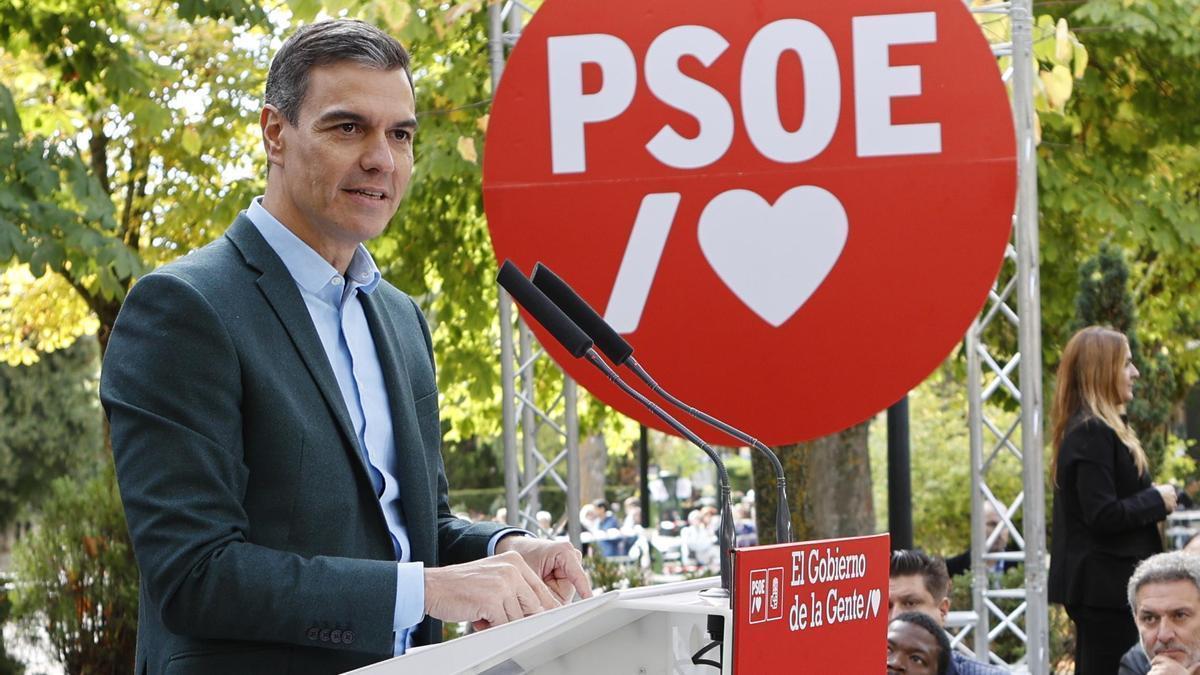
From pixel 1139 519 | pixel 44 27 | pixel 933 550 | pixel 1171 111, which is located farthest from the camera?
pixel 933 550

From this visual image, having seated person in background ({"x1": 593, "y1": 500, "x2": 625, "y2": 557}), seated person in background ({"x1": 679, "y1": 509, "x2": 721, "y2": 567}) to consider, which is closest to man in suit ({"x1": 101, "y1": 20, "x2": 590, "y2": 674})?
seated person in background ({"x1": 593, "y1": 500, "x2": 625, "y2": 557})

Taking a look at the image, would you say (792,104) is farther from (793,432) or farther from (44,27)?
(44,27)

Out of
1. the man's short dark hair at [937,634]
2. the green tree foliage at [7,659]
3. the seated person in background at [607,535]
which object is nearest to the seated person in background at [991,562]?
the man's short dark hair at [937,634]

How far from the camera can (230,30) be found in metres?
12.5

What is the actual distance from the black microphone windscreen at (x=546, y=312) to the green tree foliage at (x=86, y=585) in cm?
800

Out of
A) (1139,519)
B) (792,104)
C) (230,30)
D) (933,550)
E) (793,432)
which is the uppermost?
(230,30)

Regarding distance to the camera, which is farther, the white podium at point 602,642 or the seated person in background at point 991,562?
the seated person in background at point 991,562

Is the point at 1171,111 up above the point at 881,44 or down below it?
above

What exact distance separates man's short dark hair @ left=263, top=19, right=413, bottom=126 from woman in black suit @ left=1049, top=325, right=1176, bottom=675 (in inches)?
190

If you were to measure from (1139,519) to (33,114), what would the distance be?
25.9 feet

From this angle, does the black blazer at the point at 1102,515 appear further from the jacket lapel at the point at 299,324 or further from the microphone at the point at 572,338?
the jacket lapel at the point at 299,324

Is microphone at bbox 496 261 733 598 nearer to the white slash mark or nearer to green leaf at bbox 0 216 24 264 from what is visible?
the white slash mark

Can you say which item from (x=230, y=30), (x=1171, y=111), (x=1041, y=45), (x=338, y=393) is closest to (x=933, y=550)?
(x=1171, y=111)

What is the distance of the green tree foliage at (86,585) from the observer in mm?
9594
